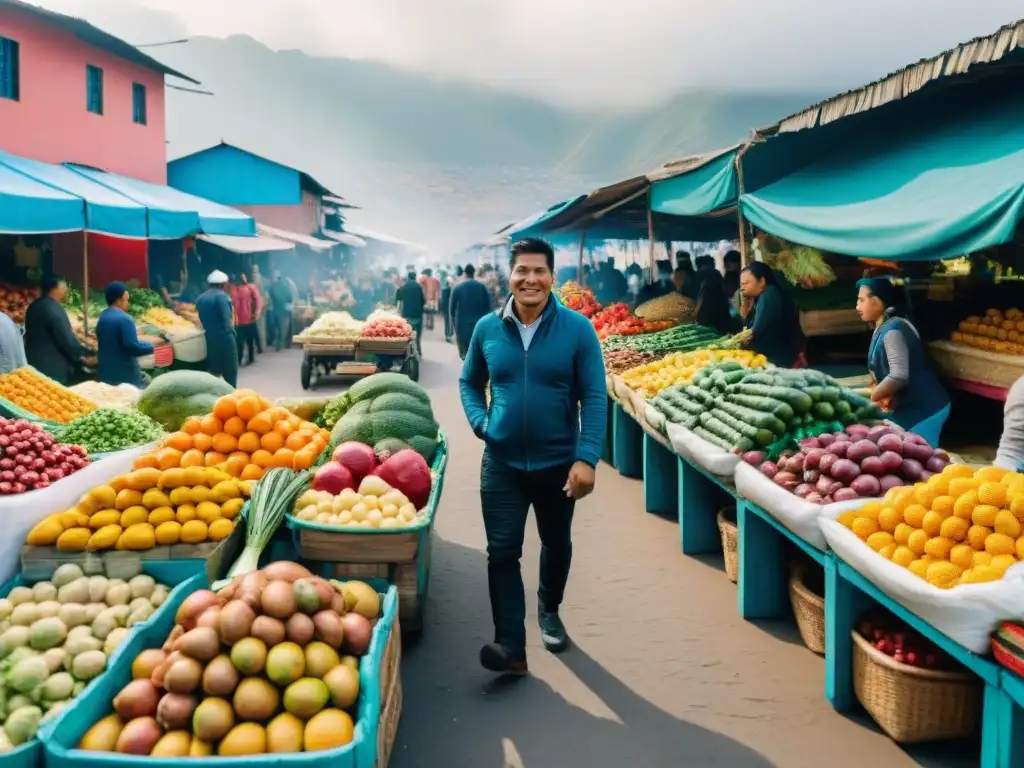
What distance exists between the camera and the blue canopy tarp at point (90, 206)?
10.3 meters

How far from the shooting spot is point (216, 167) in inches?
1236

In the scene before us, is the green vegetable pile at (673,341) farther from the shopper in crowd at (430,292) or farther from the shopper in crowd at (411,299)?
the shopper in crowd at (430,292)

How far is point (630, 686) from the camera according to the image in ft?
13.3

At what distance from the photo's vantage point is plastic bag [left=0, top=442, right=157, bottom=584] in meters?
3.95

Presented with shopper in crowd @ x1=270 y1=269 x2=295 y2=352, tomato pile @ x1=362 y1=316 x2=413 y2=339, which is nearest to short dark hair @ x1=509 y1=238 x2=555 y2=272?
tomato pile @ x1=362 y1=316 x2=413 y2=339

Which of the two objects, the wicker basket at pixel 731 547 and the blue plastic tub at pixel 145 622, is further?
the wicker basket at pixel 731 547

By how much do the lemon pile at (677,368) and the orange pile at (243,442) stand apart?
3130mm

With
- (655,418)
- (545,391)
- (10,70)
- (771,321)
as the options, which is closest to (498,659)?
(545,391)

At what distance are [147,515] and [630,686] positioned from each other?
2.40m

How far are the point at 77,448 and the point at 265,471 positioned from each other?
42.5 inches

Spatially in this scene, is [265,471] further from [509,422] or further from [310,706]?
[310,706]

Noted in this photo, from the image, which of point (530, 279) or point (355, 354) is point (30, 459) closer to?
point (530, 279)

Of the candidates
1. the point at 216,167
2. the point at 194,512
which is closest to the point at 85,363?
the point at 194,512

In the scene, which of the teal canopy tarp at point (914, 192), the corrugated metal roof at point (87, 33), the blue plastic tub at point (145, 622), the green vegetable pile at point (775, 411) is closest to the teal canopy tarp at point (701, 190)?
the teal canopy tarp at point (914, 192)
